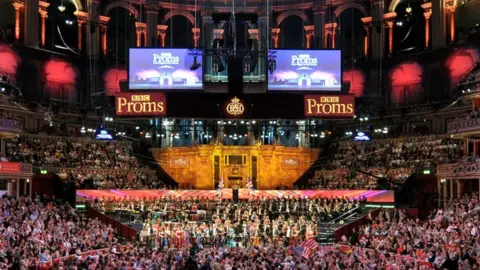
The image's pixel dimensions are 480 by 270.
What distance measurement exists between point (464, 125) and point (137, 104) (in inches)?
803

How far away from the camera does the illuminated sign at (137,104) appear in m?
44.7

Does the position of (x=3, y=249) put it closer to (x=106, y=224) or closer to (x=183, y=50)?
(x=106, y=224)

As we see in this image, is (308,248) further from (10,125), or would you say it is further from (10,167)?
(10,125)

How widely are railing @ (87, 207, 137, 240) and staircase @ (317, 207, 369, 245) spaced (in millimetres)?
11740

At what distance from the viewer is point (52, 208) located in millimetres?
44844

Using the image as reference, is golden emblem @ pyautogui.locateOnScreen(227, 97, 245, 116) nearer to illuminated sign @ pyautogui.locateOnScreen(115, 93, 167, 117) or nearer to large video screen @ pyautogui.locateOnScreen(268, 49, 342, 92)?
large video screen @ pyautogui.locateOnScreen(268, 49, 342, 92)

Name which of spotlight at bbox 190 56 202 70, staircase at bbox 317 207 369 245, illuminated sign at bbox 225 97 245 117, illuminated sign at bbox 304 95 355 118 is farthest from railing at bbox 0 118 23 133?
staircase at bbox 317 207 369 245

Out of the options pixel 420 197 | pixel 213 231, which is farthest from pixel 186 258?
pixel 420 197

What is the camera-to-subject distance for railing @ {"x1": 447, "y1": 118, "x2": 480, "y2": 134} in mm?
44847

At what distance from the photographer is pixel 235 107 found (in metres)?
48.1

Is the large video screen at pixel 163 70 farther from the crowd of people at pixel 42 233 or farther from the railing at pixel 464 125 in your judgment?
the railing at pixel 464 125

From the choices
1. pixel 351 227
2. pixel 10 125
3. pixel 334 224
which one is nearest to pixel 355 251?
pixel 351 227

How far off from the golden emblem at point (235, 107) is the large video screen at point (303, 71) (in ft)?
7.67

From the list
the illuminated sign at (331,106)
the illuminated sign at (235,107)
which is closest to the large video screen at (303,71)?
the illuminated sign at (331,106)
